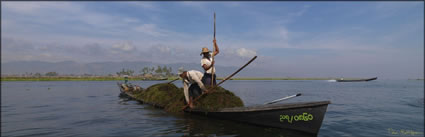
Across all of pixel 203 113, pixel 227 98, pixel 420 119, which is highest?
pixel 227 98

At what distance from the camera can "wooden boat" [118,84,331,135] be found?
22.7ft

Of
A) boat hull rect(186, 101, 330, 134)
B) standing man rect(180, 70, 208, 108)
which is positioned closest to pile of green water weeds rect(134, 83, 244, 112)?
standing man rect(180, 70, 208, 108)

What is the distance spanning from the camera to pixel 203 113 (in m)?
10.1

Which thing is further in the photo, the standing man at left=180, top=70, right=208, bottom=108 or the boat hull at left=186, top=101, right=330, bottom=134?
the standing man at left=180, top=70, right=208, bottom=108

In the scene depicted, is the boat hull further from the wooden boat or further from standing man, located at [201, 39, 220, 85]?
standing man, located at [201, 39, 220, 85]

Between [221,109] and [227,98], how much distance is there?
37.4 inches

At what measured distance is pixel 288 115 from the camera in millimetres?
7465

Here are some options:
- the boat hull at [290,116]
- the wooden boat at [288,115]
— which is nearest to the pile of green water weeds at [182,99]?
the wooden boat at [288,115]

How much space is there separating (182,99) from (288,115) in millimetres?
6010

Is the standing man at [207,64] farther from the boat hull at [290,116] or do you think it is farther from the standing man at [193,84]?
the boat hull at [290,116]

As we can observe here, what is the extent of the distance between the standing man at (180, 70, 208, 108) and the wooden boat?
1984mm

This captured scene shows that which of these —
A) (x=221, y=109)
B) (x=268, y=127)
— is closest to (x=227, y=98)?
(x=221, y=109)

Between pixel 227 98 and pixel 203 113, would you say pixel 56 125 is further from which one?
pixel 227 98

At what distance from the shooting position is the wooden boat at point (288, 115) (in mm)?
6924
